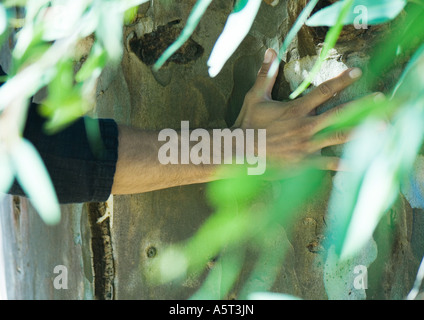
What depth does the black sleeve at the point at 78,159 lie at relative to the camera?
1.07 meters

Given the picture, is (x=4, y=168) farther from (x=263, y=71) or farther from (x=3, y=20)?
(x=263, y=71)

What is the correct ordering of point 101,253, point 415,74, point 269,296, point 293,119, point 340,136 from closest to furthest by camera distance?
point 415,74 < point 340,136 < point 293,119 < point 269,296 < point 101,253

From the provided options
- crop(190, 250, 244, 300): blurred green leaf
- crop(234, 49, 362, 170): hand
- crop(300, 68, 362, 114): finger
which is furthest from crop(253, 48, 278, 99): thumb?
crop(190, 250, 244, 300): blurred green leaf

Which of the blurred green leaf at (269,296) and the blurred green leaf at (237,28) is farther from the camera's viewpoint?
the blurred green leaf at (269,296)

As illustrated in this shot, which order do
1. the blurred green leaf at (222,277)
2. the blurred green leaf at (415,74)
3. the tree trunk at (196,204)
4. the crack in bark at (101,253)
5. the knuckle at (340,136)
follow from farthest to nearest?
the crack in bark at (101,253)
the blurred green leaf at (222,277)
the tree trunk at (196,204)
the knuckle at (340,136)
the blurred green leaf at (415,74)

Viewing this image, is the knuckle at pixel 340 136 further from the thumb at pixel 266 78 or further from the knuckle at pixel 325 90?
the thumb at pixel 266 78

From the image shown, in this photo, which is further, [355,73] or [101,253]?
[101,253]

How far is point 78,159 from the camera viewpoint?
1086 mm

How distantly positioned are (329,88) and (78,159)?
1.61ft

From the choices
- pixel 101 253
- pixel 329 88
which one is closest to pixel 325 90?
pixel 329 88

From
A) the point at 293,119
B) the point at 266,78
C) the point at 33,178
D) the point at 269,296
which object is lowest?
the point at 269,296

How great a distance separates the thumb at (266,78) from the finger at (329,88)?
118mm

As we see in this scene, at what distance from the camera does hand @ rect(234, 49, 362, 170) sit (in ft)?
3.36

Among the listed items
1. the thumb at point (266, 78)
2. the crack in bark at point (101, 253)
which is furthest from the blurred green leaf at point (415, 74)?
the crack in bark at point (101, 253)
